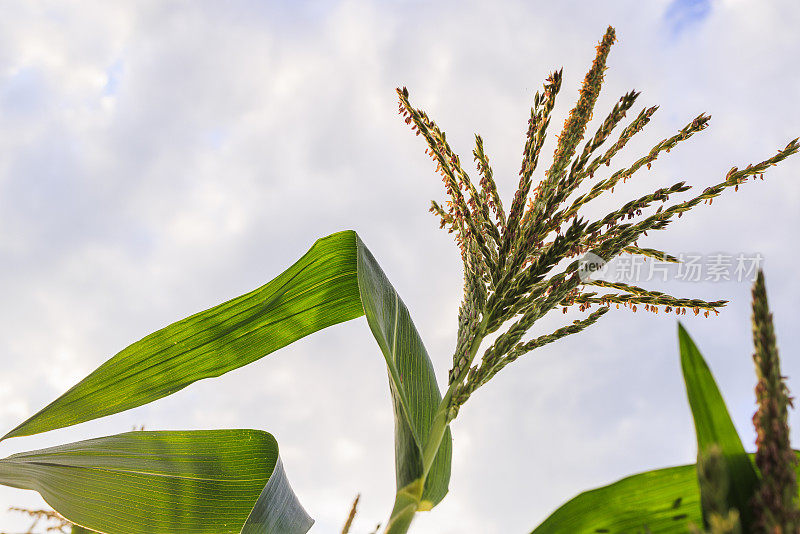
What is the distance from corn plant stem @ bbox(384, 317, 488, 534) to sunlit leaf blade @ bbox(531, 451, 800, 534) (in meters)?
0.18

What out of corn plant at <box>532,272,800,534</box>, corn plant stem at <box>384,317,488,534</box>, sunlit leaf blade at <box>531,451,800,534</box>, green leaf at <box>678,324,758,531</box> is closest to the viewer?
corn plant at <box>532,272,800,534</box>

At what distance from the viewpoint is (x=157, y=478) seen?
3.55ft

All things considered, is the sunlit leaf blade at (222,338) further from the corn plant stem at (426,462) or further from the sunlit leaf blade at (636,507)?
the sunlit leaf blade at (636,507)

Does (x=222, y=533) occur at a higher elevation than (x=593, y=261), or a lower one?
lower

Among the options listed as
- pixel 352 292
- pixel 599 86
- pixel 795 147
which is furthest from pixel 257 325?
pixel 795 147

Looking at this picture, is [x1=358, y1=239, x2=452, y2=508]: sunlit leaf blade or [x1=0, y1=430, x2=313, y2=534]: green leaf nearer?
[x1=358, y1=239, x2=452, y2=508]: sunlit leaf blade

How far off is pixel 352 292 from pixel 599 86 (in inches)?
24.8

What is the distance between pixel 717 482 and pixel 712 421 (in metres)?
0.24

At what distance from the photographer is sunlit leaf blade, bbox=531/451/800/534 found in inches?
25.0

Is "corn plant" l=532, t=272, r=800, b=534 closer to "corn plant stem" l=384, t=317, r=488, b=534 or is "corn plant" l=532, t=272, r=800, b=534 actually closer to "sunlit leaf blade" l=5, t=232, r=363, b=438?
"corn plant stem" l=384, t=317, r=488, b=534

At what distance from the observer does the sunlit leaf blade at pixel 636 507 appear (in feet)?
2.09

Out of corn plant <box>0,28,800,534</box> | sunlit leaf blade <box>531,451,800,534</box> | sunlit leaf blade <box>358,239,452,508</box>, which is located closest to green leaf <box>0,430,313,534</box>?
corn plant <box>0,28,800,534</box>

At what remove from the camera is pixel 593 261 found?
0.84 metres

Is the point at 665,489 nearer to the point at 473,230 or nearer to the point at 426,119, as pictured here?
the point at 473,230
